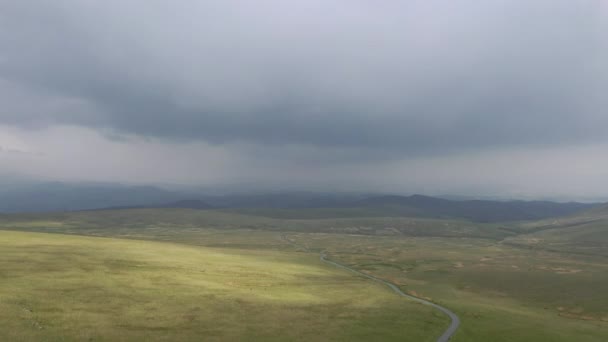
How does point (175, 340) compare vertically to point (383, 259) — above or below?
above

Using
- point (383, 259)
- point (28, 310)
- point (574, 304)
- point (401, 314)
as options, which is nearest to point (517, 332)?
point (401, 314)

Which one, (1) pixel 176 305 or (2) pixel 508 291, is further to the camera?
(2) pixel 508 291

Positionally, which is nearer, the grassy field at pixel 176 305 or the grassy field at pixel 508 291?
the grassy field at pixel 176 305

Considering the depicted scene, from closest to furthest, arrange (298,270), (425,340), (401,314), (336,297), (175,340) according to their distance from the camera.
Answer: (175,340) → (425,340) → (401,314) → (336,297) → (298,270)

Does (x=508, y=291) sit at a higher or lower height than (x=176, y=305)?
lower

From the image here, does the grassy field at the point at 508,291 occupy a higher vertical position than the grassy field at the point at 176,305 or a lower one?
lower

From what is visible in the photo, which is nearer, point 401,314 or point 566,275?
point 401,314

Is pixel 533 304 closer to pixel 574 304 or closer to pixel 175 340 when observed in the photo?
pixel 574 304

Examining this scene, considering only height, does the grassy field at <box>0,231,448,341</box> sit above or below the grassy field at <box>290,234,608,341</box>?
above
